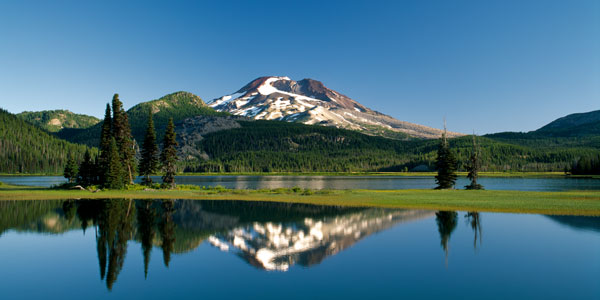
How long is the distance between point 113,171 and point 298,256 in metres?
62.8

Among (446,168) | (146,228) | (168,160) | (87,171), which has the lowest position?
(146,228)

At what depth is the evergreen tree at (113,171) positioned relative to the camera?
76375mm

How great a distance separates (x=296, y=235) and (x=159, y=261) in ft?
38.2

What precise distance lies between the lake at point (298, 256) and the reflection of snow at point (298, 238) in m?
0.10

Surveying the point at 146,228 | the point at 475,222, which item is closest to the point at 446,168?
the point at 475,222

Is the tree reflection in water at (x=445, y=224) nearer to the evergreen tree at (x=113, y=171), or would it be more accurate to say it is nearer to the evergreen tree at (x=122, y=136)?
the evergreen tree at (x=113, y=171)

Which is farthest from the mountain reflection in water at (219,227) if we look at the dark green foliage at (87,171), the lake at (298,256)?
the dark green foliage at (87,171)

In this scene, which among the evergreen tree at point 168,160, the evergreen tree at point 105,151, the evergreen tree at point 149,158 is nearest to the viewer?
the evergreen tree at point 105,151

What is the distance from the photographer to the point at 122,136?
87.1 metres

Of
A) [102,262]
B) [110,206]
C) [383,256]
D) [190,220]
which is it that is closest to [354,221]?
[383,256]

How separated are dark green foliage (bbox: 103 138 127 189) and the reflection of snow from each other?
166 ft

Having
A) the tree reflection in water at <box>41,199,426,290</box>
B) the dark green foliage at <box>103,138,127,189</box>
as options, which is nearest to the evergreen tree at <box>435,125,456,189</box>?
the tree reflection in water at <box>41,199,426,290</box>

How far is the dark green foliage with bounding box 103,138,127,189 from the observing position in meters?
76.4

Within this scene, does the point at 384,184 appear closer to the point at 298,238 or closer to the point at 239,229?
the point at 239,229
